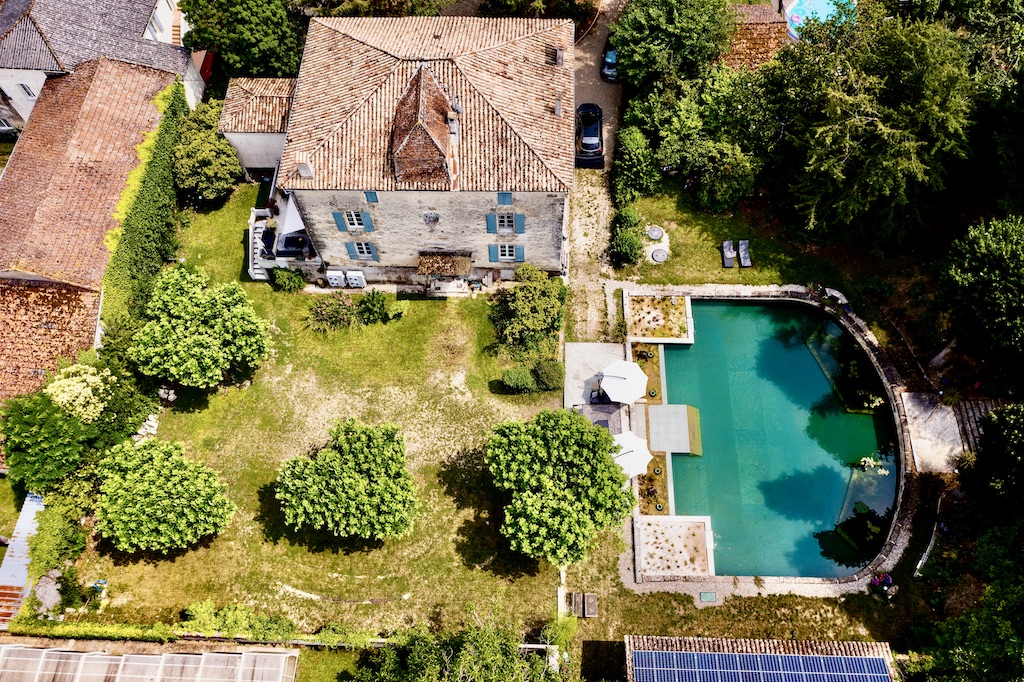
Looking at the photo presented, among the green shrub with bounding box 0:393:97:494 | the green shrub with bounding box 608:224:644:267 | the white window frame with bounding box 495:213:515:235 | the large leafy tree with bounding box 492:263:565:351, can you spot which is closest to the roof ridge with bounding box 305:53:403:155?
the white window frame with bounding box 495:213:515:235

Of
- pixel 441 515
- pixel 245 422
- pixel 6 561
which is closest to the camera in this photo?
pixel 6 561

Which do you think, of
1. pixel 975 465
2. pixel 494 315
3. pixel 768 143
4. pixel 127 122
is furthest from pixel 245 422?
pixel 975 465

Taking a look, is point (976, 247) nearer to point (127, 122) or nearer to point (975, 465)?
point (975, 465)

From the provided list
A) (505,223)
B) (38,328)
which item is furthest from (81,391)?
(505,223)

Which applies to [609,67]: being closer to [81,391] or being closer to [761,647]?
[761,647]

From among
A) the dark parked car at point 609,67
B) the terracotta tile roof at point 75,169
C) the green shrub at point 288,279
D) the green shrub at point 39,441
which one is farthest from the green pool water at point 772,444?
the terracotta tile roof at point 75,169

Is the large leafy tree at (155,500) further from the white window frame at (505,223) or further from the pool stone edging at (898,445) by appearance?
the pool stone edging at (898,445)
